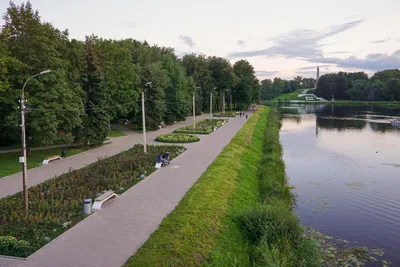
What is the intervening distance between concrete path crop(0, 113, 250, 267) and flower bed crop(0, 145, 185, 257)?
0.57 m

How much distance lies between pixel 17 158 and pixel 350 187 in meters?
22.3

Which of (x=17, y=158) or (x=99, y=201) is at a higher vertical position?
(x=17, y=158)

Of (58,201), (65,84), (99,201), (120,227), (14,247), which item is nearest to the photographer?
(14,247)

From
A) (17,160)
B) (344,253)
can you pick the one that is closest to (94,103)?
(17,160)

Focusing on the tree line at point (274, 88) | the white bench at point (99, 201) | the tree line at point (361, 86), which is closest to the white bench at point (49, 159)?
the white bench at point (99, 201)

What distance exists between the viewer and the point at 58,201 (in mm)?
14219

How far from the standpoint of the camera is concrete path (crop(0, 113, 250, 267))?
9625mm

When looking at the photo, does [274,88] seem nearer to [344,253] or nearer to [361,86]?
[361,86]

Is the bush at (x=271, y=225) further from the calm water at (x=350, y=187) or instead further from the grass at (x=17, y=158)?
the grass at (x=17, y=158)

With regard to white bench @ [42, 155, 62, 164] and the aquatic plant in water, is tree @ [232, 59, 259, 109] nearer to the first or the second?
white bench @ [42, 155, 62, 164]

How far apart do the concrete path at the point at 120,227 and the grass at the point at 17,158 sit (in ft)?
27.3

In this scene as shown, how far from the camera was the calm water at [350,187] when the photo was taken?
48.9 feet

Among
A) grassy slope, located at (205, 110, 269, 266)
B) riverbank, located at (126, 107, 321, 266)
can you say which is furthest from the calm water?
grassy slope, located at (205, 110, 269, 266)

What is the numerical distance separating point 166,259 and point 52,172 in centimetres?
1281
